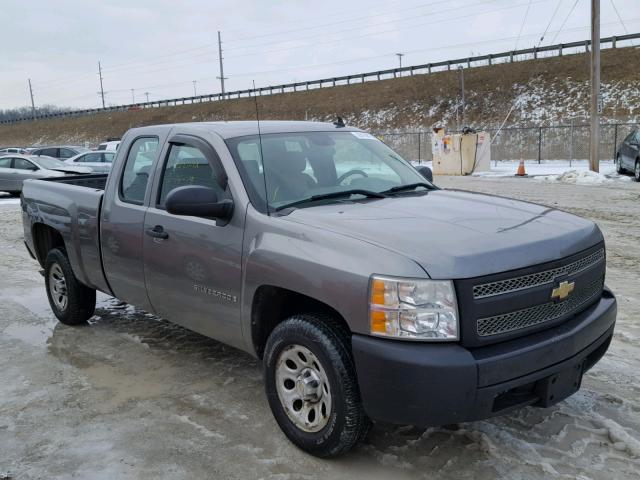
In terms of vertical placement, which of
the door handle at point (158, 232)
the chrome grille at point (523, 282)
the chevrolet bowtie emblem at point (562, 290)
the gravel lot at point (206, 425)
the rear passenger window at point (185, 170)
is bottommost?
the gravel lot at point (206, 425)

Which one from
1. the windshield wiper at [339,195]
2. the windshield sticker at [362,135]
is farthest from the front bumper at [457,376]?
the windshield sticker at [362,135]

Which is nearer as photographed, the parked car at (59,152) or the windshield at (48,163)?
the windshield at (48,163)

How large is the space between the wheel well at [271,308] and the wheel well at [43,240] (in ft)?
10.9

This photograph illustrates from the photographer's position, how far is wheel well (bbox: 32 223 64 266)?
612cm

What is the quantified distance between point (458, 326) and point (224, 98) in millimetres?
67295

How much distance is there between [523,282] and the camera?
2955mm

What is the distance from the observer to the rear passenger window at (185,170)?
4.18 metres

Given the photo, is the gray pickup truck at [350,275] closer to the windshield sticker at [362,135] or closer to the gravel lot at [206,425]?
the windshield sticker at [362,135]

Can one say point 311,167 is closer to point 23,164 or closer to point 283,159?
point 283,159

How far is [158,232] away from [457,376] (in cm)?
240

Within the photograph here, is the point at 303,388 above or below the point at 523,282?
below

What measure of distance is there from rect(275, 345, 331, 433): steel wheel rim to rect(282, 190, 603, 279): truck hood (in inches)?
28.4

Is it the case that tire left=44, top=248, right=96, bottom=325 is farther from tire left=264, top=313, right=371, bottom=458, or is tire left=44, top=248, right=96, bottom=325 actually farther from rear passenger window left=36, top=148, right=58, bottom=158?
rear passenger window left=36, top=148, right=58, bottom=158

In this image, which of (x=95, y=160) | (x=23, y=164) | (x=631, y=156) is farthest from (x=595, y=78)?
(x=23, y=164)
